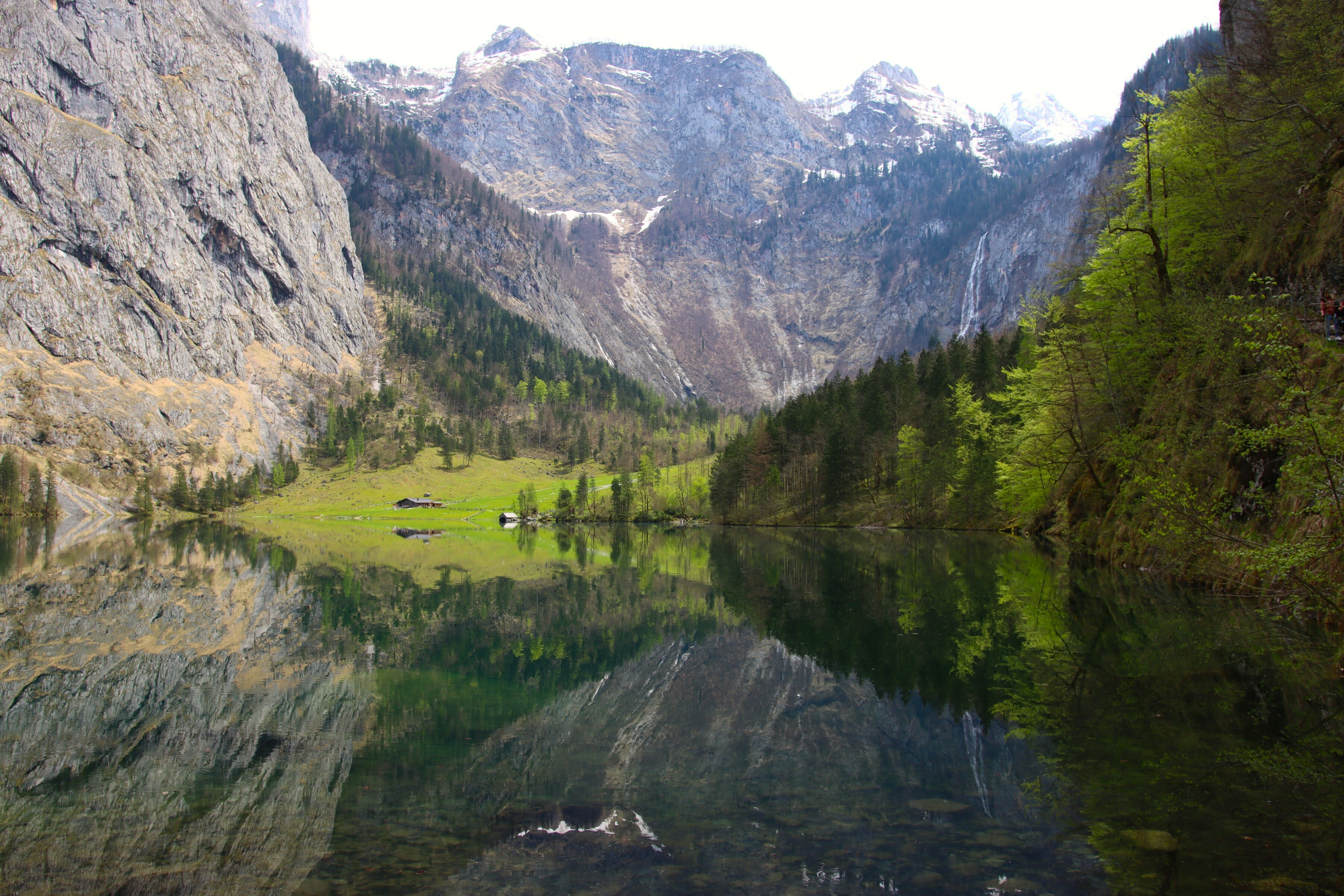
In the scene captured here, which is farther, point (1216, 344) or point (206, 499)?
point (206, 499)

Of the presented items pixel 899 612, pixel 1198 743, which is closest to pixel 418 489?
pixel 899 612

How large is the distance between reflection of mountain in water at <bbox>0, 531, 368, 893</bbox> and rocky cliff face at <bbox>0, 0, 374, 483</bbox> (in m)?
136

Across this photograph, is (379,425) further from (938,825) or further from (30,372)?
(938,825)

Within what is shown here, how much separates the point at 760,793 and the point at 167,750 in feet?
32.3

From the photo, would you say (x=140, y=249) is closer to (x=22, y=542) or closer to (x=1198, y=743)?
(x=22, y=542)

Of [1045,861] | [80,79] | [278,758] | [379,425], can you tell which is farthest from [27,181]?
[1045,861]

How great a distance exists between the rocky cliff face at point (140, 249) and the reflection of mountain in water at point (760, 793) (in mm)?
152419

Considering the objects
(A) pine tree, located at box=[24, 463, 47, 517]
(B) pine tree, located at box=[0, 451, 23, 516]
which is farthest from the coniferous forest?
(B) pine tree, located at box=[0, 451, 23, 516]

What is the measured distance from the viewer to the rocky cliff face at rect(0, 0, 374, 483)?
13362cm

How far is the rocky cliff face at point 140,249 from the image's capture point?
133625mm

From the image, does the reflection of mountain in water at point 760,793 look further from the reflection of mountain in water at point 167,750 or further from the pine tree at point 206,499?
the pine tree at point 206,499

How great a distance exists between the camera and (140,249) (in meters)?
154

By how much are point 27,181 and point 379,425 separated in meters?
79.1

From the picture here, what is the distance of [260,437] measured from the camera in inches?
6329
